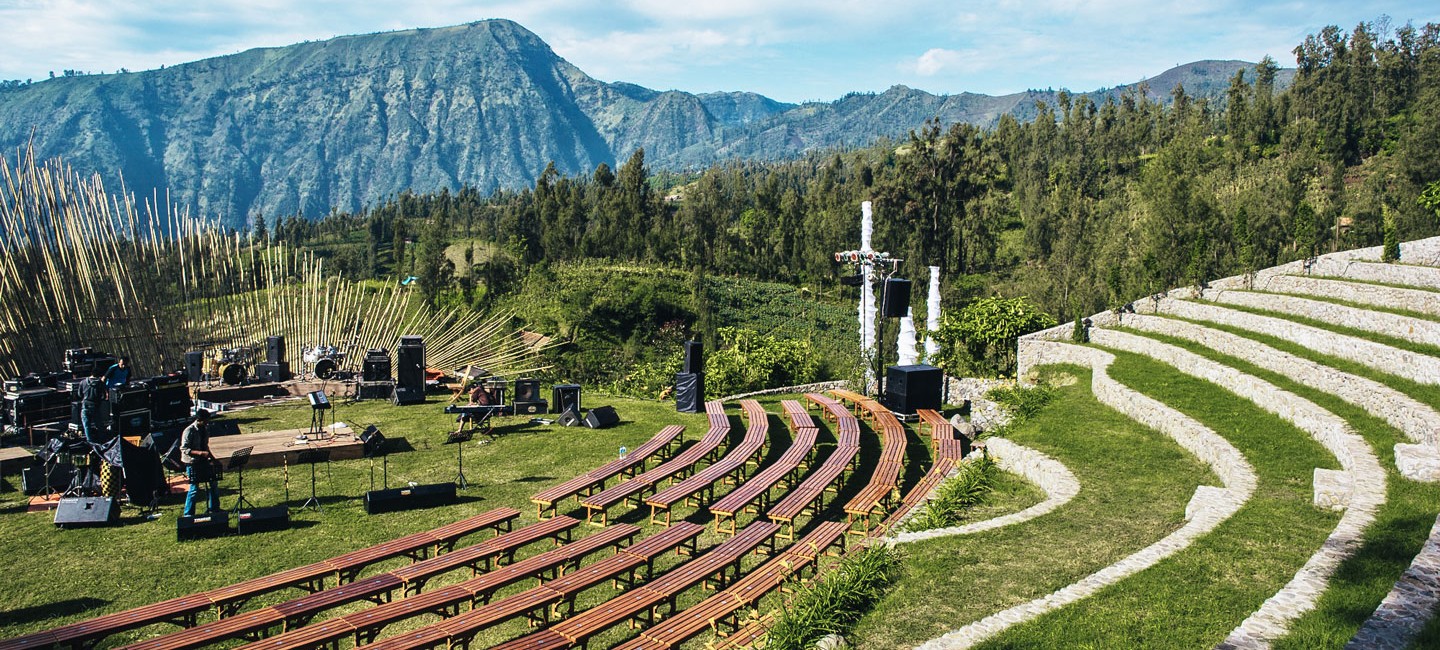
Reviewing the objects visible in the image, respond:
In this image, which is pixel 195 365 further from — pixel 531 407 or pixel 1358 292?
pixel 1358 292

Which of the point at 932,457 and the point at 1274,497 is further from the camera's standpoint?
the point at 932,457

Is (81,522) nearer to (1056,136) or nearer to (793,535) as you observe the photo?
(793,535)

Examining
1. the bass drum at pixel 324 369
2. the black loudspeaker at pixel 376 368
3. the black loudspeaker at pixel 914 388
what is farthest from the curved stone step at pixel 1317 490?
the bass drum at pixel 324 369

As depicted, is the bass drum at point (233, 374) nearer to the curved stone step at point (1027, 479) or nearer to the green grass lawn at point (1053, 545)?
the curved stone step at point (1027, 479)

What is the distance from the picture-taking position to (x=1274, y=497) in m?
10.5

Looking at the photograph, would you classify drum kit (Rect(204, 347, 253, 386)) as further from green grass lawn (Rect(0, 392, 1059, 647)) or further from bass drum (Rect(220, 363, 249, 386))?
green grass lawn (Rect(0, 392, 1059, 647))

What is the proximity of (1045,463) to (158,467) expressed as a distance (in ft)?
42.8

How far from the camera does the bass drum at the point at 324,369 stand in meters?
21.6

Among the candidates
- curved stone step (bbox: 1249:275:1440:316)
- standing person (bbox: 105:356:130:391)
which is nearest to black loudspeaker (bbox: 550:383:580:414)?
standing person (bbox: 105:356:130:391)

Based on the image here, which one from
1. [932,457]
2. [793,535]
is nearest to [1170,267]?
[932,457]

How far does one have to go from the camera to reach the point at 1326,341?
1689cm

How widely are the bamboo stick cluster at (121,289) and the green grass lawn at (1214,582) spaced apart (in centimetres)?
1563

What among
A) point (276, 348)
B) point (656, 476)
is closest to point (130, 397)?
point (656, 476)

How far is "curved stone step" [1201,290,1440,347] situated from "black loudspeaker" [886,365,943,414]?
28.6ft
